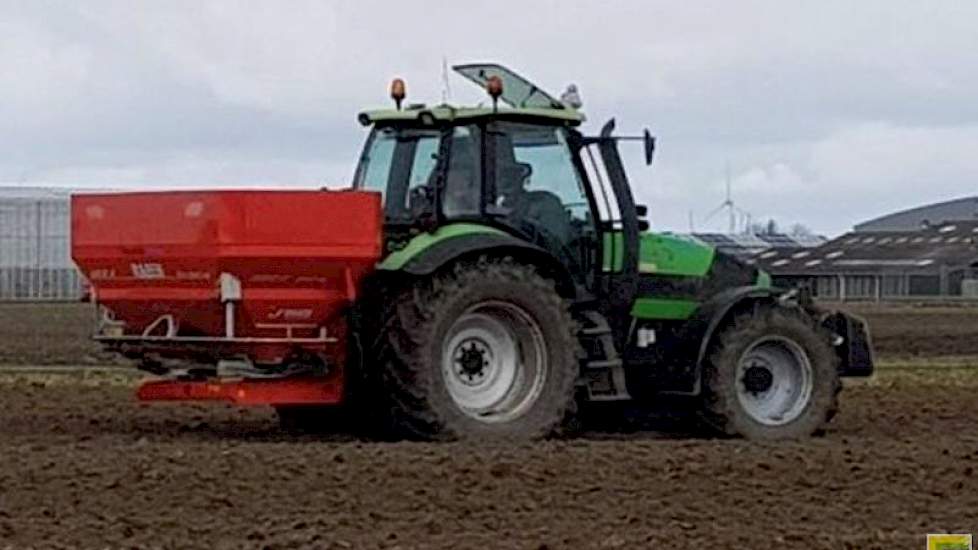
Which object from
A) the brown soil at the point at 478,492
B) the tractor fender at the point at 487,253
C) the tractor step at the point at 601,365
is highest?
the tractor fender at the point at 487,253

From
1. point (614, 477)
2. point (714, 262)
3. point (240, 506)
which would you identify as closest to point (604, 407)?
point (714, 262)

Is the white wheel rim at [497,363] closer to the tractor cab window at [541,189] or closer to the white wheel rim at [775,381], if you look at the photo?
the tractor cab window at [541,189]

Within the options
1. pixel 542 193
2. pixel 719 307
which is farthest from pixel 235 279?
pixel 719 307

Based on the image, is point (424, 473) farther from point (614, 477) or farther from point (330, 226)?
point (330, 226)

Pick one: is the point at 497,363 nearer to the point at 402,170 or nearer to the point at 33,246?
the point at 402,170

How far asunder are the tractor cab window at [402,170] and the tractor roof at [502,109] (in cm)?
12

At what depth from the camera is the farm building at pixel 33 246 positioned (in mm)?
83688

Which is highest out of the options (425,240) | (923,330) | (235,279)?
(425,240)

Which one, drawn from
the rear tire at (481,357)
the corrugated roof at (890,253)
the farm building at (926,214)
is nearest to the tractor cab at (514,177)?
the rear tire at (481,357)

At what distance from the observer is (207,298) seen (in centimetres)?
1462

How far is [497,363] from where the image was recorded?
15.4 metres

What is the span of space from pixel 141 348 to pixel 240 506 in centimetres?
408

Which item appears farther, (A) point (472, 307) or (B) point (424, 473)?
(A) point (472, 307)

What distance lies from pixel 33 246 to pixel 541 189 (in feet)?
234
